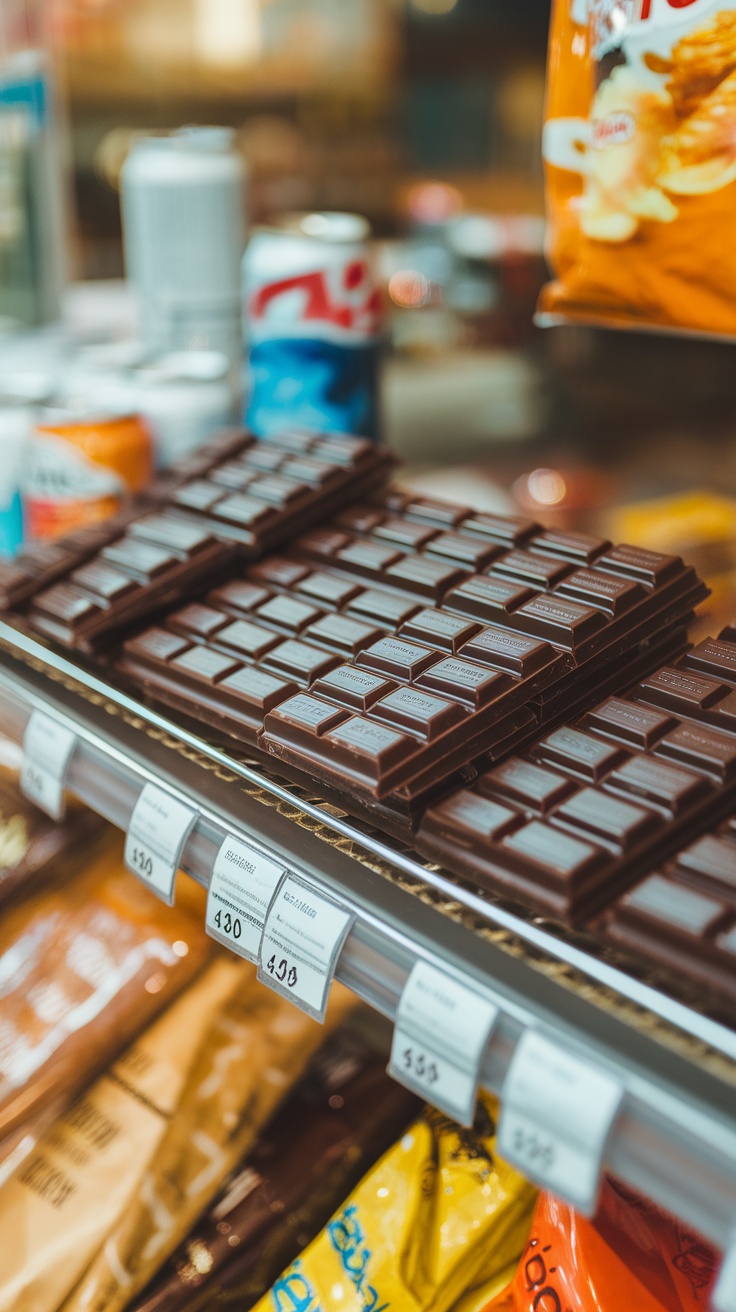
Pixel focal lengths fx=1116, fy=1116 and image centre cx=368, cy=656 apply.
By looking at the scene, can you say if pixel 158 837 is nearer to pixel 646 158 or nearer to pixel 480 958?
pixel 480 958

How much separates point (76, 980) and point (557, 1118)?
0.72 m

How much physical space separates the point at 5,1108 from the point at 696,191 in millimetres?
990

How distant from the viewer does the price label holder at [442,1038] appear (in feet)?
1.89

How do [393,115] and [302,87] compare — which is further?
[393,115]

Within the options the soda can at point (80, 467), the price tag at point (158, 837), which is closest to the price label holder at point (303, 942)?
the price tag at point (158, 837)

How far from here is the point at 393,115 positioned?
14.7 feet

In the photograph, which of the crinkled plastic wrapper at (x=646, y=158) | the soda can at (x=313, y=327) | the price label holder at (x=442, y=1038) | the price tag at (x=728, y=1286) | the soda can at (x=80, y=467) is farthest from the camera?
the soda can at (x=313, y=327)

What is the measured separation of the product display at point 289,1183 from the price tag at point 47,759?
0.41 meters

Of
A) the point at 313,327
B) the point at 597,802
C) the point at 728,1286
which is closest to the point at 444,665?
the point at 597,802

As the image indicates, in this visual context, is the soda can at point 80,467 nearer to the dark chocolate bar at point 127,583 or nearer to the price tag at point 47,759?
the dark chocolate bar at point 127,583

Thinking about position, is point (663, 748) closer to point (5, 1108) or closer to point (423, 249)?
point (5, 1108)

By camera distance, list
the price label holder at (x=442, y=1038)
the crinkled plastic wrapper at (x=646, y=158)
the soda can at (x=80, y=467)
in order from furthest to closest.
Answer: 1. the soda can at (x=80, y=467)
2. the crinkled plastic wrapper at (x=646, y=158)
3. the price label holder at (x=442, y=1038)

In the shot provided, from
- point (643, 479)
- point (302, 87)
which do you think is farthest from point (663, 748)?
point (302, 87)

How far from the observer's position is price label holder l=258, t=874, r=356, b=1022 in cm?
66
